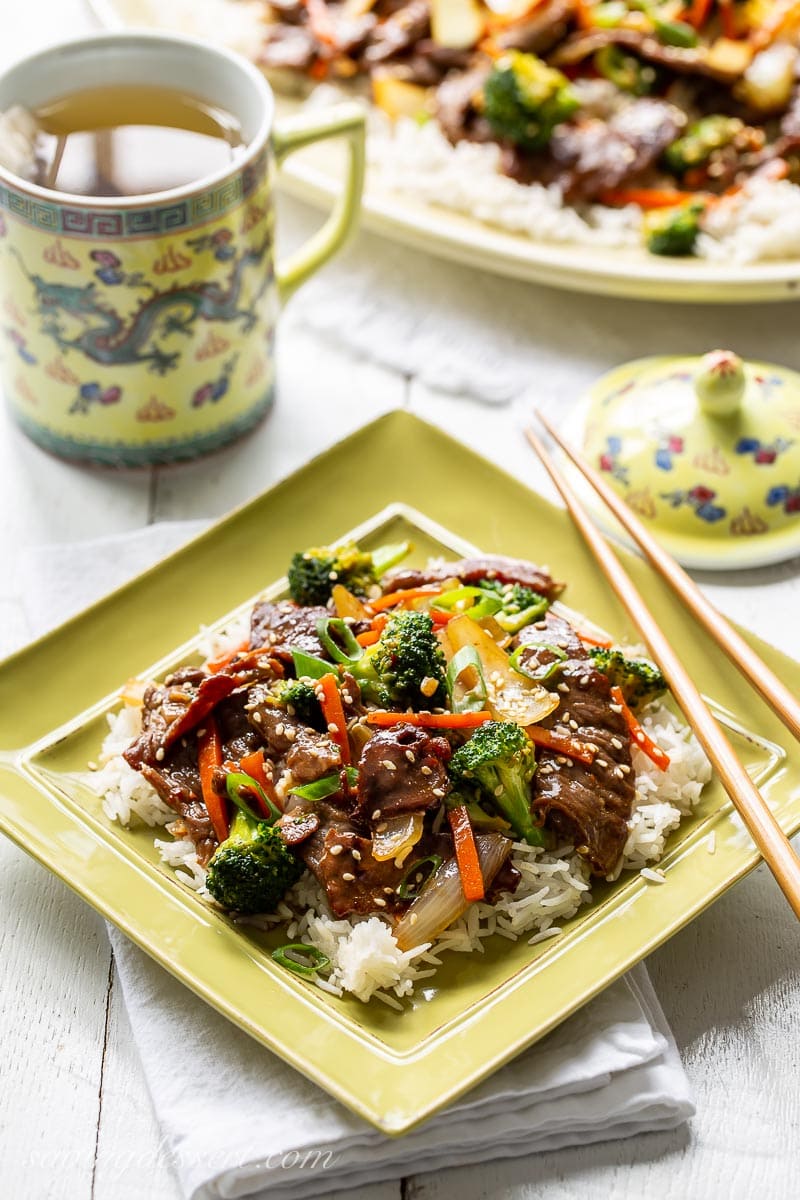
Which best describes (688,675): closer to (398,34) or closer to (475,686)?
(475,686)

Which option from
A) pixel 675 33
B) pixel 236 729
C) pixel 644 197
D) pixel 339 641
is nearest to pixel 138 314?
pixel 339 641

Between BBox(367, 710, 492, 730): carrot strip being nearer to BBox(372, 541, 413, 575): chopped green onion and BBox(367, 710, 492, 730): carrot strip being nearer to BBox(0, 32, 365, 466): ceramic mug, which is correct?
BBox(372, 541, 413, 575): chopped green onion

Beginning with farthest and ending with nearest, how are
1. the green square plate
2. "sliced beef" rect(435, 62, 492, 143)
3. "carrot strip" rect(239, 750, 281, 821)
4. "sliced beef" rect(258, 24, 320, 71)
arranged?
"sliced beef" rect(258, 24, 320, 71), "sliced beef" rect(435, 62, 492, 143), "carrot strip" rect(239, 750, 281, 821), the green square plate

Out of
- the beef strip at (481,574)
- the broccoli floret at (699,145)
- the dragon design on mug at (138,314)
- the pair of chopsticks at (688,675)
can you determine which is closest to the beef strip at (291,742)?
the beef strip at (481,574)

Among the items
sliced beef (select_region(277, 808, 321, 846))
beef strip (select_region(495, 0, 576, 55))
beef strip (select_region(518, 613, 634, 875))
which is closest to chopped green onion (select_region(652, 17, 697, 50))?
beef strip (select_region(495, 0, 576, 55))

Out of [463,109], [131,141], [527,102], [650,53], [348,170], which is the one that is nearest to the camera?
[131,141]

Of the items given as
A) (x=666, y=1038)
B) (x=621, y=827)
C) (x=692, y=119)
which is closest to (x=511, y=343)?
(x=692, y=119)
